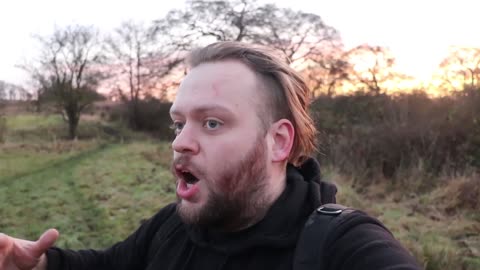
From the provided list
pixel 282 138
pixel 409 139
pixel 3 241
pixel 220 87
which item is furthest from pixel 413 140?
pixel 3 241

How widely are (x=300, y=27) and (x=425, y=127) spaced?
43.6ft

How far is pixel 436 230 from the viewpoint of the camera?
21.9ft

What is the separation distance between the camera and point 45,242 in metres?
1.80

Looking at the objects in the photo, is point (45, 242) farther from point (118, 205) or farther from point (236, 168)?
point (118, 205)

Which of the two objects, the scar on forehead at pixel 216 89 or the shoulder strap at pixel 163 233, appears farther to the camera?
the shoulder strap at pixel 163 233

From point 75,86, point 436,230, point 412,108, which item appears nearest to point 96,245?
point 436,230

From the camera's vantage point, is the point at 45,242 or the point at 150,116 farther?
the point at 150,116

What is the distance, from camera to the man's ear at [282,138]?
1.68 metres

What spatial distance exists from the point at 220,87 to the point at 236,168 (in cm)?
28

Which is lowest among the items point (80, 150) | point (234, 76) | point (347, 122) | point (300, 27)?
point (80, 150)

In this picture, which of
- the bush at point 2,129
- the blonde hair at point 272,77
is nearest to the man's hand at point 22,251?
the blonde hair at point 272,77

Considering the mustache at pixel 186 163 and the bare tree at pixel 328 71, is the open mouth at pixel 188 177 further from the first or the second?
the bare tree at pixel 328 71

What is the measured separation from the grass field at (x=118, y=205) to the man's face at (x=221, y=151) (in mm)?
3946

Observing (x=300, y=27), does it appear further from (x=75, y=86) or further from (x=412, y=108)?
(x=75, y=86)
